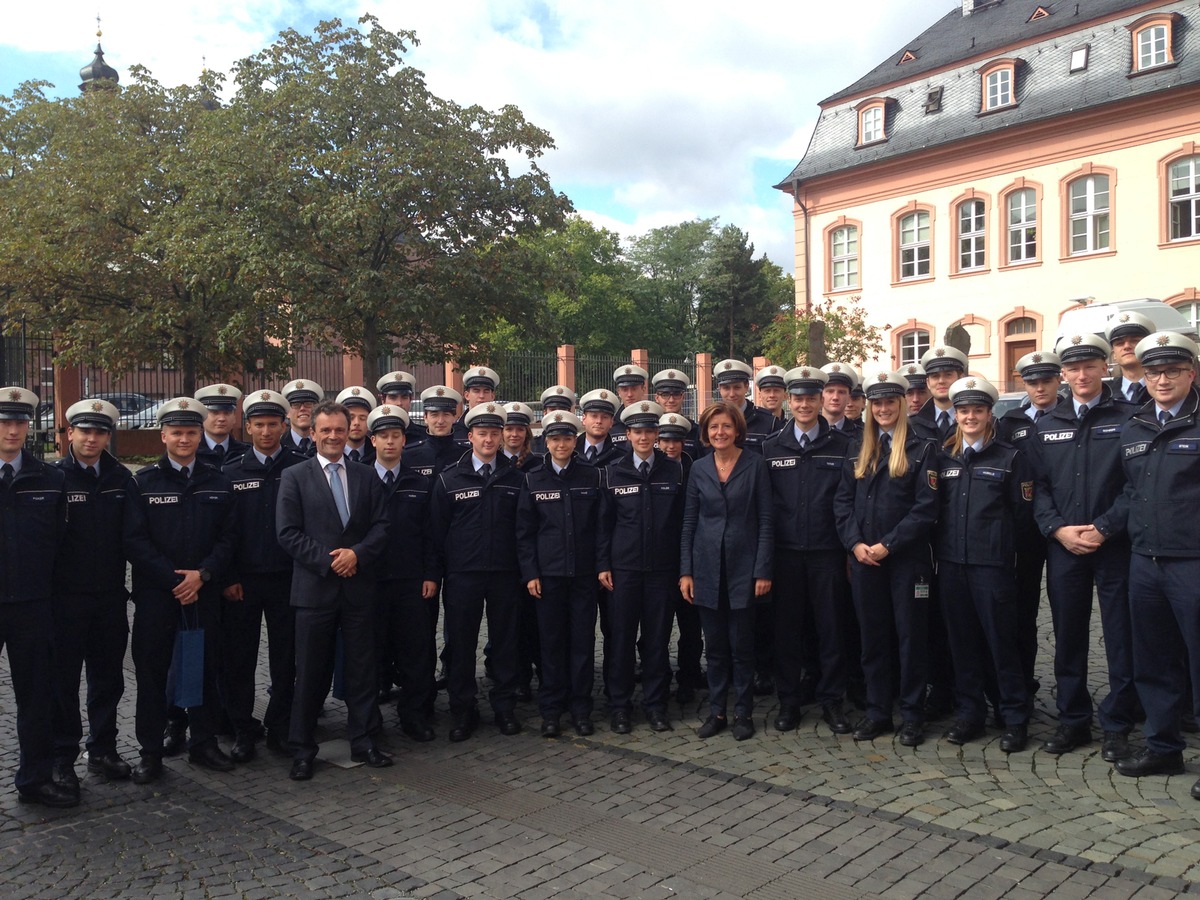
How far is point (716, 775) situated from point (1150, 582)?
250 centimetres

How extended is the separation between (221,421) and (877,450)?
4326 mm

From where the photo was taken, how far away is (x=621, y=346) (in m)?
68.6

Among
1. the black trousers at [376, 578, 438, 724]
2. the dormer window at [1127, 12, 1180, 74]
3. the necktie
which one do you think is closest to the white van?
the black trousers at [376, 578, 438, 724]

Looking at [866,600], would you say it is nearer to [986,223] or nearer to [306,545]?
[306,545]

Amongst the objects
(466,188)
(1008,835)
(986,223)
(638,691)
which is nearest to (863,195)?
(986,223)

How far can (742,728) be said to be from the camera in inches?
247

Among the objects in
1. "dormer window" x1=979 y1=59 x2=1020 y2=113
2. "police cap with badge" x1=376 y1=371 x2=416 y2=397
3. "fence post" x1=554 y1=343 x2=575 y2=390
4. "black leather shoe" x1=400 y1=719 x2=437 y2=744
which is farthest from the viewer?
"dormer window" x1=979 y1=59 x2=1020 y2=113

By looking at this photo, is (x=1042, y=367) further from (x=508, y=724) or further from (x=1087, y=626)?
(x=508, y=724)

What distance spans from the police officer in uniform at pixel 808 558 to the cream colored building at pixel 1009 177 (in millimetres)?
28020

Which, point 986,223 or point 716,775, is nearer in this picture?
point 716,775

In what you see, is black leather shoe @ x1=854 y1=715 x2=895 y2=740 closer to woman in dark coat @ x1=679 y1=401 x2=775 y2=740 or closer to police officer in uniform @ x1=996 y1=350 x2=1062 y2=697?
woman in dark coat @ x1=679 y1=401 x2=775 y2=740

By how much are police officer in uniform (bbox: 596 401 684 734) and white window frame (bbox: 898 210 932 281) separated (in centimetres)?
3114

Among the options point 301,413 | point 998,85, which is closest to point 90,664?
point 301,413

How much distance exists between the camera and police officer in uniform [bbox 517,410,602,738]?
6602 millimetres
